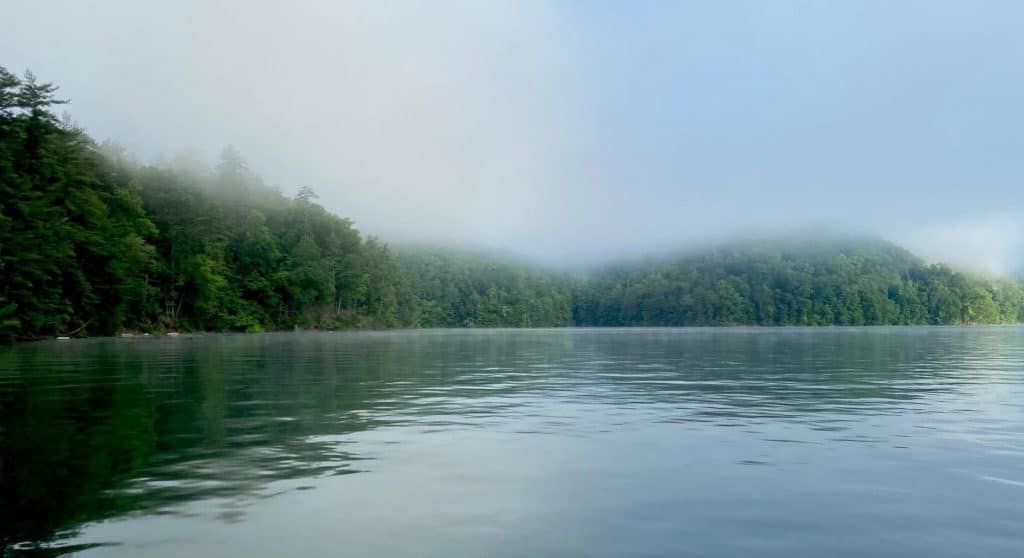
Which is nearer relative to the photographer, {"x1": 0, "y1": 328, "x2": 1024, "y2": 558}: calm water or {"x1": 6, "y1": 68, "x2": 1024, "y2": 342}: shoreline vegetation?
{"x1": 0, "y1": 328, "x2": 1024, "y2": 558}: calm water

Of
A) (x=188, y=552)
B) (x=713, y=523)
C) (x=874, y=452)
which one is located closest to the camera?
(x=188, y=552)

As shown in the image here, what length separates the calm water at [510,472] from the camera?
23.1 feet

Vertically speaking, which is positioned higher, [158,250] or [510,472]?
[158,250]

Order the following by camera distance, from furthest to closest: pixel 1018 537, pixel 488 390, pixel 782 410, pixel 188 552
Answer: pixel 488 390
pixel 782 410
pixel 1018 537
pixel 188 552

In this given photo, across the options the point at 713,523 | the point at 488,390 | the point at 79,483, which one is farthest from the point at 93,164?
the point at 713,523

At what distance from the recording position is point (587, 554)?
6562mm

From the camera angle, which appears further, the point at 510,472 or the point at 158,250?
the point at 158,250

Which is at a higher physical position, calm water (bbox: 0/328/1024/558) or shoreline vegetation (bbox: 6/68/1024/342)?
shoreline vegetation (bbox: 6/68/1024/342)

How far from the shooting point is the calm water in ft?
23.1

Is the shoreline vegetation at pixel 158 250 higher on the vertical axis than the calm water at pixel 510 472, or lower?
higher

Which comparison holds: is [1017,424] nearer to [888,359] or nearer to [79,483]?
[79,483]

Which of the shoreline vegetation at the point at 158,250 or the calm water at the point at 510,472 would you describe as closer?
the calm water at the point at 510,472

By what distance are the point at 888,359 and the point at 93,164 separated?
2807 inches

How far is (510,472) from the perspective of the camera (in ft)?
33.1
